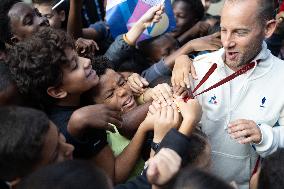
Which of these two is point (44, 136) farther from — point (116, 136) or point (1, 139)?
point (116, 136)

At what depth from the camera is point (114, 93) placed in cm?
188

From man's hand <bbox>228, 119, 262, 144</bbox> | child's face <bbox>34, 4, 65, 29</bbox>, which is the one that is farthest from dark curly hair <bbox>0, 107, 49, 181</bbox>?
child's face <bbox>34, 4, 65, 29</bbox>

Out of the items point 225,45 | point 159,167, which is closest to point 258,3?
point 225,45

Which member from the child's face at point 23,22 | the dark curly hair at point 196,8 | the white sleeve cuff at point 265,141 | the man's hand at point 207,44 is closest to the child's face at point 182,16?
the dark curly hair at point 196,8

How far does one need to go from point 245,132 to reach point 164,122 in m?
0.30

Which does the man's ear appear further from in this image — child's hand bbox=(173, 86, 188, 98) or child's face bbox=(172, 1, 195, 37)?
child's face bbox=(172, 1, 195, 37)

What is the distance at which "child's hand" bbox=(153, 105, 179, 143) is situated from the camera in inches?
57.9

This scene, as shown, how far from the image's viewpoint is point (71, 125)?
146cm

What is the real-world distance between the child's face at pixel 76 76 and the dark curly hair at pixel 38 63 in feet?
0.08

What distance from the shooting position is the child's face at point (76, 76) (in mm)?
1622

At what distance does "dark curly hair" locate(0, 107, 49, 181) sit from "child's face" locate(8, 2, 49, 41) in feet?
3.40

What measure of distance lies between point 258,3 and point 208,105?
489 millimetres

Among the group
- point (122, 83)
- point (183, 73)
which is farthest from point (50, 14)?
point (183, 73)

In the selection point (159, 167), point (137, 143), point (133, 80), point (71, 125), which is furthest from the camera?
point (133, 80)
